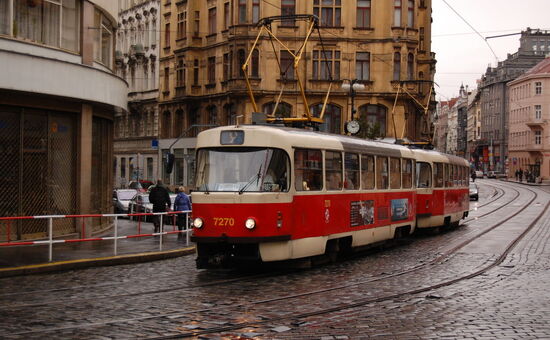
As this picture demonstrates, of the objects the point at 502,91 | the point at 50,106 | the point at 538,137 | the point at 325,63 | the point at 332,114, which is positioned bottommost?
the point at 50,106

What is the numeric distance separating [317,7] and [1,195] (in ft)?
113

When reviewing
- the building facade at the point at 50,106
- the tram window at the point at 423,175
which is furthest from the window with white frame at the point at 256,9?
the tram window at the point at 423,175

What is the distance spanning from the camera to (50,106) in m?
20.5

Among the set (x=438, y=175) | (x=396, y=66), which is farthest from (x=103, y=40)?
(x=396, y=66)

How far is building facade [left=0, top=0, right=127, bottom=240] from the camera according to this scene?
19.1m

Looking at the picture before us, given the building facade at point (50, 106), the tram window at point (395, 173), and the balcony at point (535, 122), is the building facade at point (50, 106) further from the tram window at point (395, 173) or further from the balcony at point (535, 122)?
the balcony at point (535, 122)

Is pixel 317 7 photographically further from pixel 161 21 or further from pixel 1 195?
pixel 1 195

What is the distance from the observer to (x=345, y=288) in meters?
13.2

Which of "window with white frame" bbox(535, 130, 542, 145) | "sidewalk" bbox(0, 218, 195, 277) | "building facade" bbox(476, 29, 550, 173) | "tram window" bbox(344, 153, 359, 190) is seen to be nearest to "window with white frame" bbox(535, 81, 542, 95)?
"window with white frame" bbox(535, 130, 542, 145)

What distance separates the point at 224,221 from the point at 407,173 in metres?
9.43

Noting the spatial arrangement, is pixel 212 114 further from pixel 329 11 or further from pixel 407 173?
pixel 407 173

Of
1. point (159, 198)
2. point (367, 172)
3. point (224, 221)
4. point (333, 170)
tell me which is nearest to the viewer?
point (224, 221)

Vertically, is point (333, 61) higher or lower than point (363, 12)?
lower

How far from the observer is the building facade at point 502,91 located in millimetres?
123750
